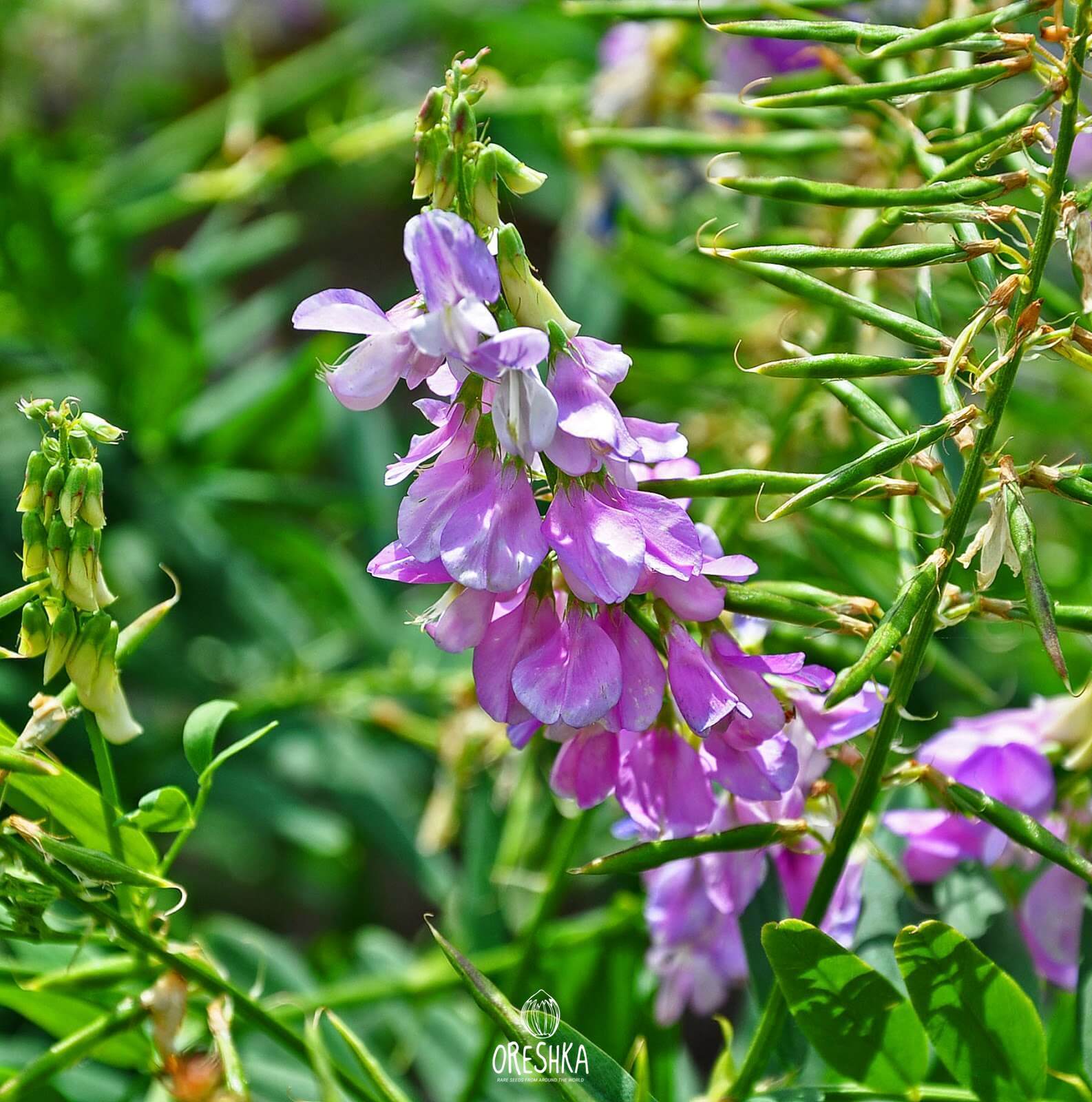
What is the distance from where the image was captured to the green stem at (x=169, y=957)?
0.40 metres

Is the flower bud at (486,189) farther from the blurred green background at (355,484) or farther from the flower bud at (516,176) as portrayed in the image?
the blurred green background at (355,484)

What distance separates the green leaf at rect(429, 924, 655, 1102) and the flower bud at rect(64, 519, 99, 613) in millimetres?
149

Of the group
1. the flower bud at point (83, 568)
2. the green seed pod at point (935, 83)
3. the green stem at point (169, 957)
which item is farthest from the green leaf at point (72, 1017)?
the green seed pod at point (935, 83)

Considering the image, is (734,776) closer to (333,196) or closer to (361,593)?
(361,593)

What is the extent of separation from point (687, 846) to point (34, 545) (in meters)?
0.23

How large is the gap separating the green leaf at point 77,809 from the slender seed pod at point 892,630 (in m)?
0.25

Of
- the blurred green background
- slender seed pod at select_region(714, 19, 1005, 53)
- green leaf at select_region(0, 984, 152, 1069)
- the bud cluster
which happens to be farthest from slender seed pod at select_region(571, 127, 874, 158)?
green leaf at select_region(0, 984, 152, 1069)

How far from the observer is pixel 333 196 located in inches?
58.8

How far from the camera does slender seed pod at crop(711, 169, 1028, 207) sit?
37 centimetres

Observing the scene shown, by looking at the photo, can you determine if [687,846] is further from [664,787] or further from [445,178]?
[445,178]

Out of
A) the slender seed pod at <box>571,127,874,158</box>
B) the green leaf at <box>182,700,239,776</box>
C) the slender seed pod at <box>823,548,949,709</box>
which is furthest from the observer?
the slender seed pod at <box>571,127,874,158</box>

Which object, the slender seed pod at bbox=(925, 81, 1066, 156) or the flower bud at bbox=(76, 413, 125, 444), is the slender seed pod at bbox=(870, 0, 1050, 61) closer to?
the slender seed pod at bbox=(925, 81, 1066, 156)

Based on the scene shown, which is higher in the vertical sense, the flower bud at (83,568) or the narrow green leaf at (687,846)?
the flower bud at (83,568)

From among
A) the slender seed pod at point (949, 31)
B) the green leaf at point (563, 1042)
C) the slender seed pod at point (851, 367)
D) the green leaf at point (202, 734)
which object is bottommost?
the green leaf at point (563, 1042)
